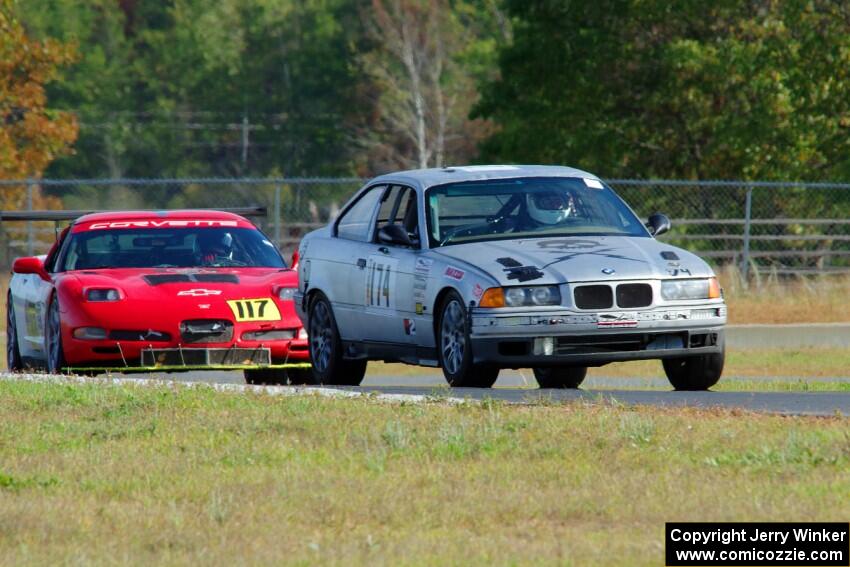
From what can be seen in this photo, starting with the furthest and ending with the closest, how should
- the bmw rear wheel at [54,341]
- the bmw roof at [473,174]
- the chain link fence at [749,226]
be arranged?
the chain link fence at [749,226], the bmw rear wheel at [54,341], the bmw roof at [473,174]

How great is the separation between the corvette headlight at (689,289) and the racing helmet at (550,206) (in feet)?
4.06

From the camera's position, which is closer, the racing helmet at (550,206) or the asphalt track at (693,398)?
the asphalt track at (693,398)

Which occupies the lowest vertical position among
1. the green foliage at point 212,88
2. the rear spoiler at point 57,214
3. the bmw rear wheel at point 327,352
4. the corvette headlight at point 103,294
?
the green foliage at point 212,88

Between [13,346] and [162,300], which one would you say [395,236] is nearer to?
[162,300]

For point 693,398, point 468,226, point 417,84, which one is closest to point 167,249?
point 468,226

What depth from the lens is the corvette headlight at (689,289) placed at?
40.6 ft

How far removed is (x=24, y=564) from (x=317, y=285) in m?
8.09

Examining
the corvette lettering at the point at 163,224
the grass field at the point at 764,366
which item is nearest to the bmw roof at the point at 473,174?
the corvette lettering at the point at 163,224

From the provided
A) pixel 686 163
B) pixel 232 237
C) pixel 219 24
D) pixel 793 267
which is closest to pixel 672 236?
pixel 793 267

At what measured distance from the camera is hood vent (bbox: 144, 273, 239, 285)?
14555 mm

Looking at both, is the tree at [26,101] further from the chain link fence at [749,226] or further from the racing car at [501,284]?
the racing car at [501,284]

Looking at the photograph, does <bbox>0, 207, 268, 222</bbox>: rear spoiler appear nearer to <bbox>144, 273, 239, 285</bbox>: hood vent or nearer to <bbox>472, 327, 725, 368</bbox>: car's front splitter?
<bbox>144, 273, 239, 285</bbox>: hood vent

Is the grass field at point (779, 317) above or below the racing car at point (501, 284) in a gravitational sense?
below

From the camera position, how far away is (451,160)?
70312 mm
